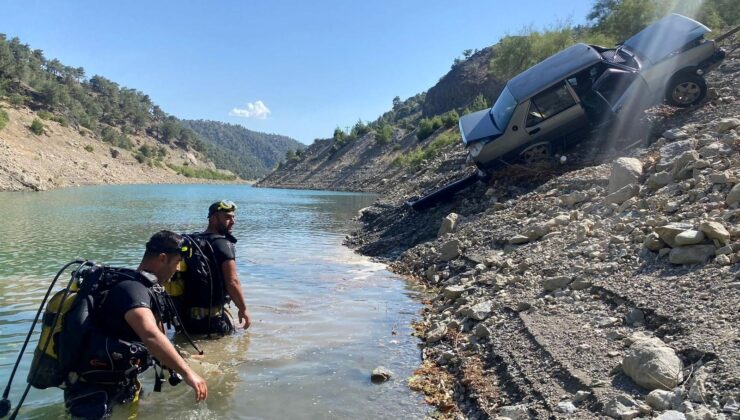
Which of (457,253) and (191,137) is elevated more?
(191,137)

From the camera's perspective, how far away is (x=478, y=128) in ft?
45.6

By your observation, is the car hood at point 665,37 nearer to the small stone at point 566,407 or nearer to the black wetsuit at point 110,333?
the small stone at point 566,407

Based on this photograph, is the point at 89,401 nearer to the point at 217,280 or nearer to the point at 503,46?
the point at 217,280

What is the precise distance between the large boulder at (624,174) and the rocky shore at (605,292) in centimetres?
3

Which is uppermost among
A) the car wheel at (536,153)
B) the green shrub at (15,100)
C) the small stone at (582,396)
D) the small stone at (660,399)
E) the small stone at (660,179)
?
the green shrub at (15,100)

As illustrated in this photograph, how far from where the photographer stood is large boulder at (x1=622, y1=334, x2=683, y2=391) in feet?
13.0

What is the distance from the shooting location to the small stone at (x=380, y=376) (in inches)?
225

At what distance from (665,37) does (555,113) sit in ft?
10.7

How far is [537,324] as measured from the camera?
5.90 metres

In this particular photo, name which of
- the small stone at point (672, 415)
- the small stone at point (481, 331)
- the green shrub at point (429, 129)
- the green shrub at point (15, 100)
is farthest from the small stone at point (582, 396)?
the green shrub at point (15, 100)

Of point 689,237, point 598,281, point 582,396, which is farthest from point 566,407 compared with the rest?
point 689,237

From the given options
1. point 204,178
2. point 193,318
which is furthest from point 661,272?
point 204,178

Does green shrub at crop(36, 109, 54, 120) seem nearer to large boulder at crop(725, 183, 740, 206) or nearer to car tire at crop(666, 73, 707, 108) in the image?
car tire at crop(666, 73, 707, 108)

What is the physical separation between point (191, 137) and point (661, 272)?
571ft
